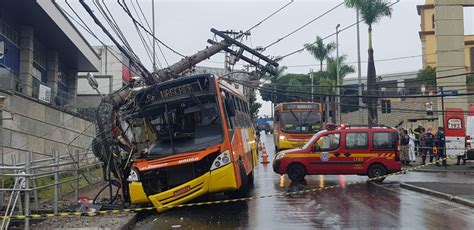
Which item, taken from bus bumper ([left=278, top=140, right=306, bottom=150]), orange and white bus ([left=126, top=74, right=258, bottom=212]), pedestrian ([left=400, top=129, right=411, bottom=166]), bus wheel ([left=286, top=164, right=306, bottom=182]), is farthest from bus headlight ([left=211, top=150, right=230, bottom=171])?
bus bumper ([left=278, top=140, right=306, bottom=150])

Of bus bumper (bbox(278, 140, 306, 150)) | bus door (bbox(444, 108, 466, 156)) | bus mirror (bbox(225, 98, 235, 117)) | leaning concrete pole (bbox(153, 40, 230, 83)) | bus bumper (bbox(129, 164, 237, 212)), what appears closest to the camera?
bus bumper (bbox(129, 164, 237, 212))

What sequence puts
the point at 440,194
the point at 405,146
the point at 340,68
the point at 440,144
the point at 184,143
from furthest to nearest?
the point at 340,68 < the point at 405,146 < the point at 440,144 < the point at 440,194 < the point at 184,143

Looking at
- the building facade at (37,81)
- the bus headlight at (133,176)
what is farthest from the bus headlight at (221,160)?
the building facade at (37,81)

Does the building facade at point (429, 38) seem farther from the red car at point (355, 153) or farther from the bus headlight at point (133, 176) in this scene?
the bus headlight at point (133, 176)

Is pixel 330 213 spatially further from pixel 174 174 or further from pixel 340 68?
pixel 340 68

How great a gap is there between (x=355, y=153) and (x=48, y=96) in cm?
1269

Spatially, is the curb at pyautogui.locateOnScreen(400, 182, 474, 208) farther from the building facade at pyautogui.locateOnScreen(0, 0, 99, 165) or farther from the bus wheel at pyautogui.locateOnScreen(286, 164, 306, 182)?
the building facade at pyautogui.locateOnScreen(0, 0, 99, 165)

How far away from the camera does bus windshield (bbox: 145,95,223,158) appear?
35.8ft

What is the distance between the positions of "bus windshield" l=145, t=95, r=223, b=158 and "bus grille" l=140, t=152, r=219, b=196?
33 cm

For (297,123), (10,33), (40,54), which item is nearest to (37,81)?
(10,33)

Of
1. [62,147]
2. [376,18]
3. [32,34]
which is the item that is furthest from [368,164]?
[376,18]

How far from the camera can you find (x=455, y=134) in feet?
69.5

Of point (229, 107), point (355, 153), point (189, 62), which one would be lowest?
point (355, 153)

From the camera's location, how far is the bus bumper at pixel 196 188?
10414mm
